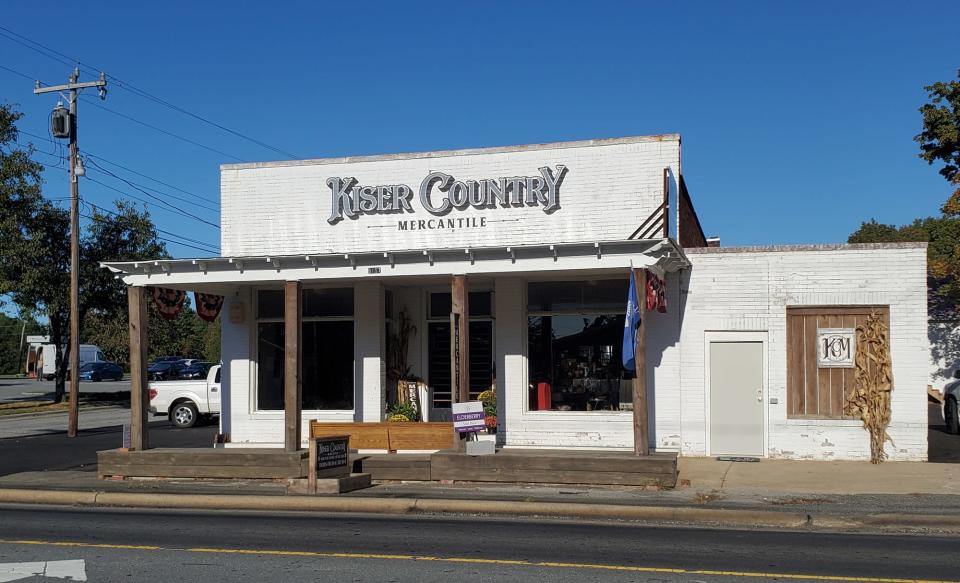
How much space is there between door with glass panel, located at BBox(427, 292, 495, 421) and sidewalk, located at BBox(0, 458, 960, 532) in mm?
3832

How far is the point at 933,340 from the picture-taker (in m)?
33.3

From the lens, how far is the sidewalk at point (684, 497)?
38.5ft

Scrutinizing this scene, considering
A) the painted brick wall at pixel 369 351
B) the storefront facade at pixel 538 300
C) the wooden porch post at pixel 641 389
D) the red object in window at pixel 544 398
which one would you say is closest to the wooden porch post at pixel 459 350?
the storefront facade at pixel 538 300

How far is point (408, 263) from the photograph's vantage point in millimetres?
16047

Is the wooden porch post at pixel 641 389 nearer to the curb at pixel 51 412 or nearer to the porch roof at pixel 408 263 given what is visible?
the porch roof at pixel 408 263

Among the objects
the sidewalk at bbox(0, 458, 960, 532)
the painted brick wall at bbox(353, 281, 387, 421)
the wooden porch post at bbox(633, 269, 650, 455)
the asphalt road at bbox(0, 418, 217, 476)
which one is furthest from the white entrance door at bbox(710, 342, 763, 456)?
the asphalt road at bbox(0, 418, 217, 476)

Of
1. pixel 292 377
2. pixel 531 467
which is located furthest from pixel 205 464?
pixel 531 467

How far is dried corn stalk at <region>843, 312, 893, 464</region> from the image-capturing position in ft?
52.2

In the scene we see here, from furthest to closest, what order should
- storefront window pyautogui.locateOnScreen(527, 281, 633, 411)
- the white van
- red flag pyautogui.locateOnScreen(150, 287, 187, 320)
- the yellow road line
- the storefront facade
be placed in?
the white van → red flag pyautogui.locateOnScreen(150, 287, 187, 320) → storefront window pyautogui.locateOnScreen(527, 281, 633, 411) → the storefront facade → the yellow road line

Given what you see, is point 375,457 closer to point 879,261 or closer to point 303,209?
point 303,209

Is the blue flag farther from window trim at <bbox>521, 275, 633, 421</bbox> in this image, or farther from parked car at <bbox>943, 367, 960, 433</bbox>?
parked car at <bbox>943, 367, 960, 433</bbox>

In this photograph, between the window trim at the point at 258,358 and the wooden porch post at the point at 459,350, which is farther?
the window trim at the point at 258,358

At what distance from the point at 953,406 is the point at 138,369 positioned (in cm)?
1738

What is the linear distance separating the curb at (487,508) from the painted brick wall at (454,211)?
582cm
